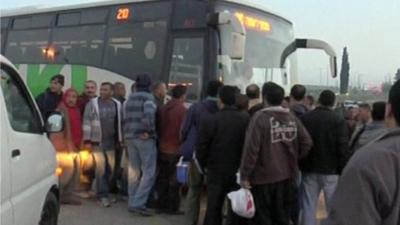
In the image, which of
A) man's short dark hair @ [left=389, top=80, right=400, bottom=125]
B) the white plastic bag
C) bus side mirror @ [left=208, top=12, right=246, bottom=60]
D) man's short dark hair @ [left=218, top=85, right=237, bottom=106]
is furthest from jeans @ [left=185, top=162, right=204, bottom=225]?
man's short dark hair @ [left=389, top=80, right=400, bottom=125]

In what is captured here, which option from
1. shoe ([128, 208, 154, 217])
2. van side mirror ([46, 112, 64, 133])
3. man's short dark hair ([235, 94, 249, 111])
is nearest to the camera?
van side mirror ([46, 112, 64, 133])

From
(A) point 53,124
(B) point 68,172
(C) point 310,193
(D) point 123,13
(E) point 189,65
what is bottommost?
(B) point 68,172

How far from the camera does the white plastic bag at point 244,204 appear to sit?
559 cm

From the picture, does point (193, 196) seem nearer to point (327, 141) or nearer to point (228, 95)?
point (228, 95)

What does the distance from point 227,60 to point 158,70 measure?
1.37m

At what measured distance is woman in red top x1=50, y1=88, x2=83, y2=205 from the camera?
7980 millimetres

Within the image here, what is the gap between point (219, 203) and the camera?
620 cm

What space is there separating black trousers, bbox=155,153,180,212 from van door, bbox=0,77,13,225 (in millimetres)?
3935

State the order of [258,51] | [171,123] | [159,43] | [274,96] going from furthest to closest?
[258,51], [159,43], [171,123], [274,96]

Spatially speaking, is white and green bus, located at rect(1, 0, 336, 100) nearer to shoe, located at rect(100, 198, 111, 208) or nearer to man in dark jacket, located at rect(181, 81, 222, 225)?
man in dark jacket, located at rect(181, 81, 222, 225)

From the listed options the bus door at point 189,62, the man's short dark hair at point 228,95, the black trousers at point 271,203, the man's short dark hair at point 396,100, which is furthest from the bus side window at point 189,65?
the man's short dark hair at point 396,100

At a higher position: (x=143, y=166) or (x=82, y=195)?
(x=143, y=166)

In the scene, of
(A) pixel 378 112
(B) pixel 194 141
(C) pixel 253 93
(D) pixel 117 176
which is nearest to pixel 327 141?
(A) pixel 378 112

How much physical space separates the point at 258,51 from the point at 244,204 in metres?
5.09
